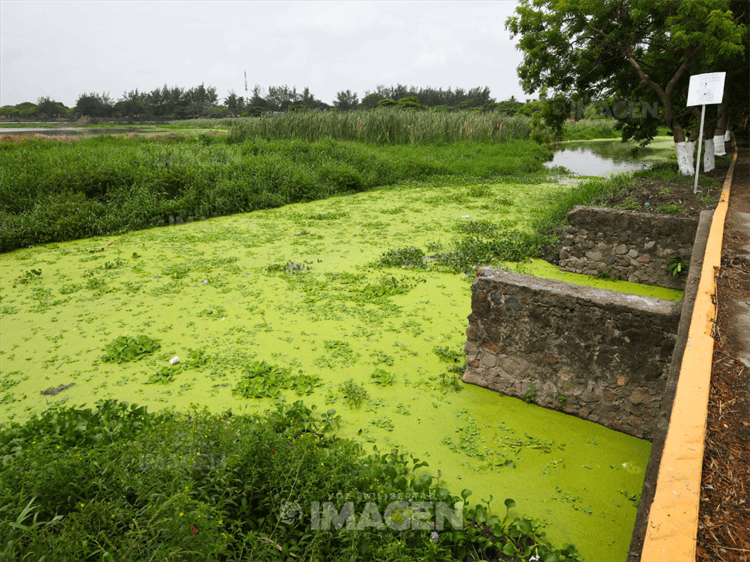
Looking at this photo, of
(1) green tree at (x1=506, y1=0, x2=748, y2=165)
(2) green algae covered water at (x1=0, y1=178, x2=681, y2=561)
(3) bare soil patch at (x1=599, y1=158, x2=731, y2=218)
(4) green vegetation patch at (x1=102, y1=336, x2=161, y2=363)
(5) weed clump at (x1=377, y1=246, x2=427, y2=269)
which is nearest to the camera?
(2) green algae covered water at (x1=0, y1=178, x2=681, y2=561)

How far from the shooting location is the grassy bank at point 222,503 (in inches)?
56.7

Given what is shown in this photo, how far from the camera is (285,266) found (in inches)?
198

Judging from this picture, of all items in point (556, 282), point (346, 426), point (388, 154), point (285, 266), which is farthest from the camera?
point (388, 154)

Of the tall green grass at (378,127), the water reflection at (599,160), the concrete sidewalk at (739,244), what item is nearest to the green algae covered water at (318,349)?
the concrete sidewalk at (739,244)

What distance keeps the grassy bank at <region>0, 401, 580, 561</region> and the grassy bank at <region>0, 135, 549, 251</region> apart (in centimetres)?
519

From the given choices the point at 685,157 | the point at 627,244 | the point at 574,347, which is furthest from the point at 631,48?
the point at 574,347

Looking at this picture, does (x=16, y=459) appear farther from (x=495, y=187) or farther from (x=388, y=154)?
(x=388, y=154)

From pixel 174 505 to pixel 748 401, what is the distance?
2190 mm

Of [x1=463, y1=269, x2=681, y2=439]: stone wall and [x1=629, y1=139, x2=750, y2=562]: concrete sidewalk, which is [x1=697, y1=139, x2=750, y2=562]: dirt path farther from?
[x1=463, y1=269, x2=681, y2=439]: stone wall

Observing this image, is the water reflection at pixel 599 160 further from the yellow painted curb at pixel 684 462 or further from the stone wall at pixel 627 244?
the yellow painted curb at pixel 684 462

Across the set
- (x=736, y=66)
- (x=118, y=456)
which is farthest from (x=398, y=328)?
(x=736, y=66)

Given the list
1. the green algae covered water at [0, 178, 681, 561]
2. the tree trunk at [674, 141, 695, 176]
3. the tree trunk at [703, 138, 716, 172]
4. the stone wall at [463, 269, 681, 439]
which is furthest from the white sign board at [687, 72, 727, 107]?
the stone wall at [463, 269, 681, 439]

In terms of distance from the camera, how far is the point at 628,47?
8516mm

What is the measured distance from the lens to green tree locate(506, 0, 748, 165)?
289 inches
